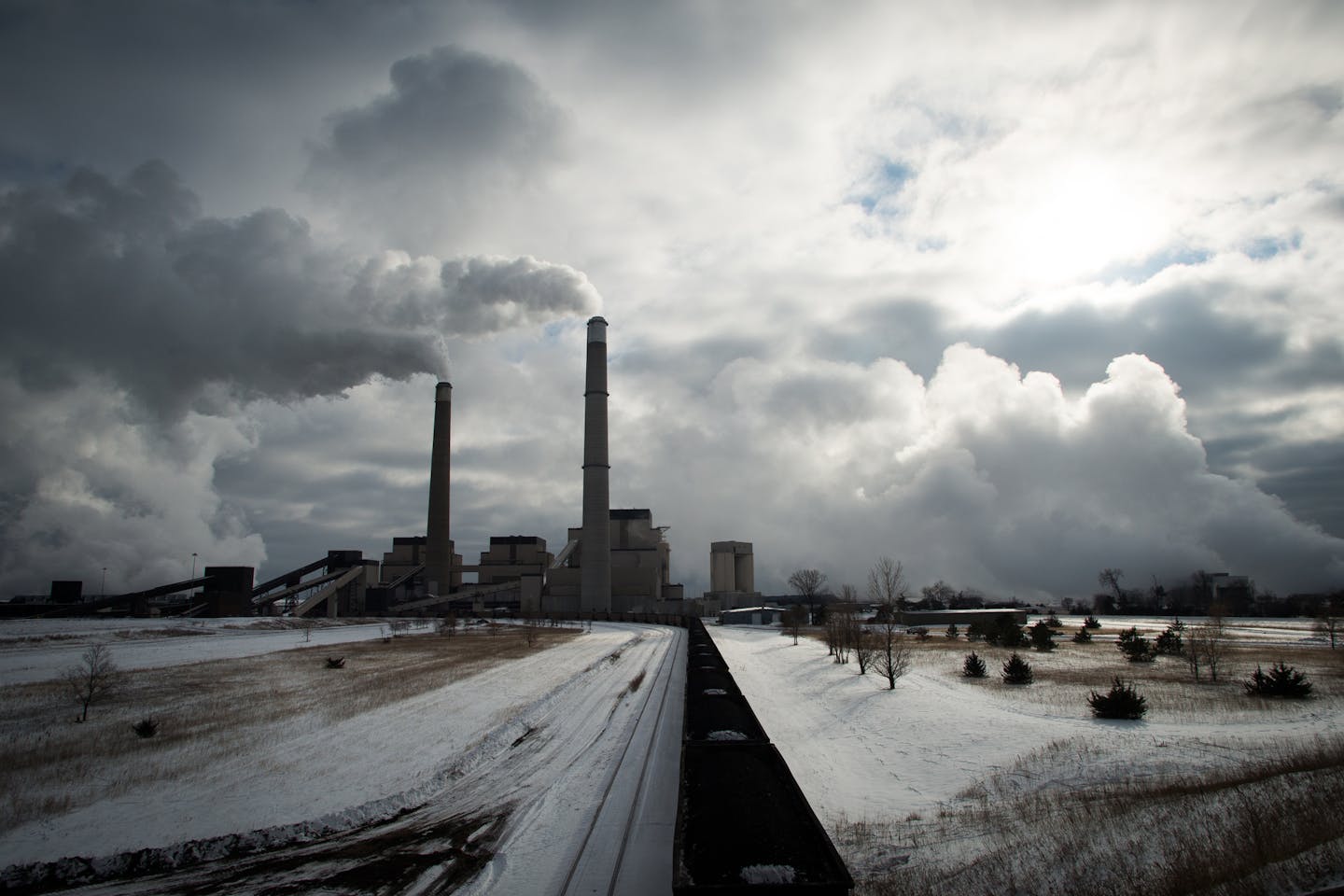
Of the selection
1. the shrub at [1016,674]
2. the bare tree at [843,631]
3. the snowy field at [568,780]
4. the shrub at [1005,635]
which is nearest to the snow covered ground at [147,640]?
the snowy field at [568,780]

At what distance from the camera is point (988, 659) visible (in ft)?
106

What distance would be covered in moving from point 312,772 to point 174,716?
339 inches

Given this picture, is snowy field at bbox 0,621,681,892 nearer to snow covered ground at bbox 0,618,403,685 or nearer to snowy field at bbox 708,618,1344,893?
snow covered ground at bbox 0,618,403,685

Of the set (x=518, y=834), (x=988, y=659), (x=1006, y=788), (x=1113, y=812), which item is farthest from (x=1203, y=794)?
(x=988, y=659)

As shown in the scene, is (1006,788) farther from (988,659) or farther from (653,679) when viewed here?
(988,659)

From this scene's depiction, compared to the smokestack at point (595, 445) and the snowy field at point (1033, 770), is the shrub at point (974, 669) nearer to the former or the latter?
the snowy field at point (1033, 770)

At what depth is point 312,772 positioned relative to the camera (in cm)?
1284

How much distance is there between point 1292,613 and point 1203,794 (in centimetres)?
11409

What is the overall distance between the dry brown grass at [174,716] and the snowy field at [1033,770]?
11.9m

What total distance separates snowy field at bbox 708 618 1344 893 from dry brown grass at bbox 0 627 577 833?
11905 millimetres

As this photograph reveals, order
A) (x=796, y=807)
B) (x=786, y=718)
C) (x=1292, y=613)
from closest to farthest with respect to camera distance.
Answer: (x=796, y=807), (x=786, y=718), (x=1292, y=613)

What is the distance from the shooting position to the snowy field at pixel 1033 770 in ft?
26.3

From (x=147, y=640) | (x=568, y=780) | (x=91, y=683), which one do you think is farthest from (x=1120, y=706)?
(x=147, y=640)

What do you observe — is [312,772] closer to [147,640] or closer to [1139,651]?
[1139,651]
